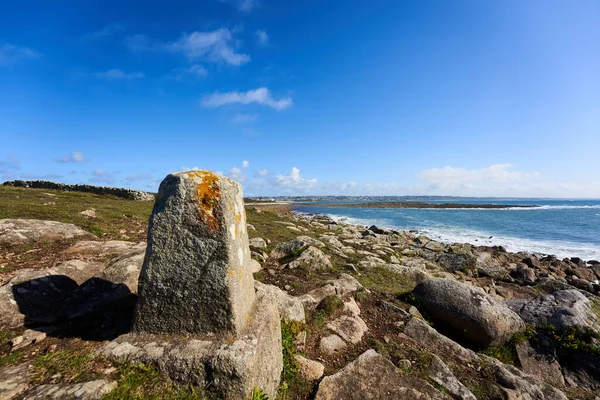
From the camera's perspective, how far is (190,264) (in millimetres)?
4543

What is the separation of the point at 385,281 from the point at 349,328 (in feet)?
17.2

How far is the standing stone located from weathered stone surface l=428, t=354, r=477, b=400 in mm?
4073

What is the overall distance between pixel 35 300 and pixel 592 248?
50601mm

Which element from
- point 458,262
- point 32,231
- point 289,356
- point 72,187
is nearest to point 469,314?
point 289,356

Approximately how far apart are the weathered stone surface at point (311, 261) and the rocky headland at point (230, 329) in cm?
141

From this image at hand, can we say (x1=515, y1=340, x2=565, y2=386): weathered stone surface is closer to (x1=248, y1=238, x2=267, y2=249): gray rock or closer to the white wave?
(x1=248, y1=238, x2=267, y2=249): gray rock

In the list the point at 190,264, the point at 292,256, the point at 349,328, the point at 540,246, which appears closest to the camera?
the point at 190,264

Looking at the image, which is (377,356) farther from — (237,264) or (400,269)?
(400,269)

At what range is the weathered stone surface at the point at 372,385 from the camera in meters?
4.84

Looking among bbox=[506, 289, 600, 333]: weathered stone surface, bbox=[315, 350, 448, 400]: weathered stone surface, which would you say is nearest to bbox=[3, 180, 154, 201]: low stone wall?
bbox=[315, 350, 448, 400]: weathered stone surface

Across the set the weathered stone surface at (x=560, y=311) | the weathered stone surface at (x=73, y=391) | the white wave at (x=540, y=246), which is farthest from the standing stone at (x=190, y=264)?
the white wave at (x=540, y=246)

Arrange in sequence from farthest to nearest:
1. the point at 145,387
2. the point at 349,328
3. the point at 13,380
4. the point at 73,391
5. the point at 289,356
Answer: the point at 349,328, the point at 289,356, the point at 145,387, the point at 13,380, the point at 73,391

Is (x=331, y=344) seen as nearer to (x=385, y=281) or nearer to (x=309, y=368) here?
(x=309, y=368)

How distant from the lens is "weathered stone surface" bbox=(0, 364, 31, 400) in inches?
130
